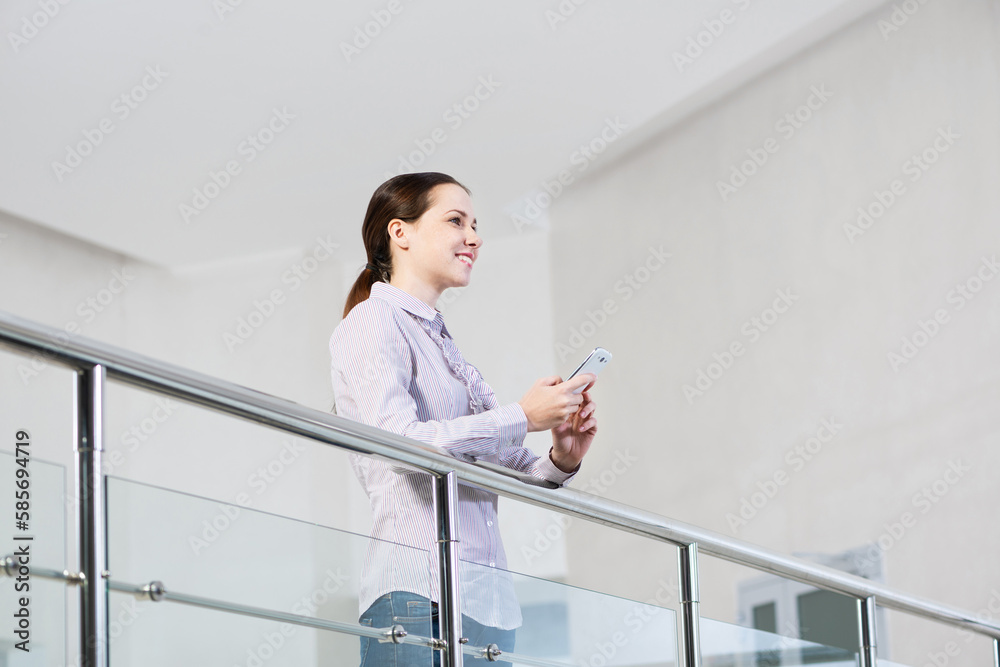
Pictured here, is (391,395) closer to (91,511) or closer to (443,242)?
(443,242)

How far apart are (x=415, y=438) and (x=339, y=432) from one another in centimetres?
20

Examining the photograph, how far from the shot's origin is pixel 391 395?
1883mm

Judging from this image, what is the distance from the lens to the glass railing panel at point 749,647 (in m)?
2.52

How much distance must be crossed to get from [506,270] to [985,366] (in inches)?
171

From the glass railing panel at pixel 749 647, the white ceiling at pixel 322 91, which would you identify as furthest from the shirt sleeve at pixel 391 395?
the white ceiling at pixel 322 91

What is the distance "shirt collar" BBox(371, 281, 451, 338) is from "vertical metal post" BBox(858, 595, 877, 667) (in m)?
1.61

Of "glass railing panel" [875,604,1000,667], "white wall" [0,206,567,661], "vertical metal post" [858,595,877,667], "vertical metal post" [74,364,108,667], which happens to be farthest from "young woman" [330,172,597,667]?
"white wall" [0,206,567,661]

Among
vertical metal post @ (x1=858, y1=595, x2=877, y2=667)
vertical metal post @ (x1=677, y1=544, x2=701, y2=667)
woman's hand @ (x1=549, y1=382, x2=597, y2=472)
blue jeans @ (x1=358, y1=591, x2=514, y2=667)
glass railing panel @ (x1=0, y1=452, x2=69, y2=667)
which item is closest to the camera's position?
glass railing panel @ (x1=0, y1=452, x2=69, y2=667)

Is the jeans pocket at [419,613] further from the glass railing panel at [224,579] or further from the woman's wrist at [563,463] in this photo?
the woman's wrist at [563,463]

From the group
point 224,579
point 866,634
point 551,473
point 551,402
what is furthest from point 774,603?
point 224,579

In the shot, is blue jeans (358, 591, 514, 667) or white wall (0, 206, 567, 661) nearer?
blue jeans (358, 591, 514, 667)

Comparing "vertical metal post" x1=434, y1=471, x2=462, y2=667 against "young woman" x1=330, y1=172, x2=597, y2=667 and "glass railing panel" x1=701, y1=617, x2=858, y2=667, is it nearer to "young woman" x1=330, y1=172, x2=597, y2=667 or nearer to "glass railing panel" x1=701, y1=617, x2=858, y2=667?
"young woman" x1=330, y1=172, x2=597, y2=667

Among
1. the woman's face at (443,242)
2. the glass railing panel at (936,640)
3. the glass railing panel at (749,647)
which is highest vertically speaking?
the woman's face at (443,242)

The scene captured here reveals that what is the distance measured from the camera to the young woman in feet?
5.88
